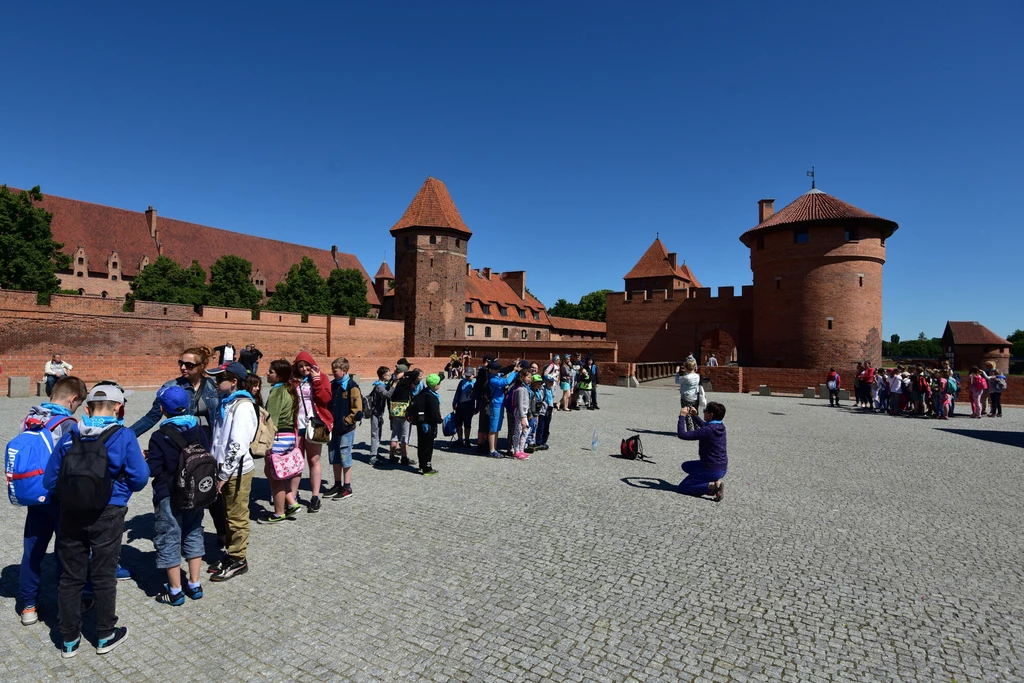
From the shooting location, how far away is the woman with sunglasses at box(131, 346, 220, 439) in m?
4.57

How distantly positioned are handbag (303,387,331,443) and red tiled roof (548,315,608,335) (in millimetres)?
63017

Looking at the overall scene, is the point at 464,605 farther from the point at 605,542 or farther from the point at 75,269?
the point at 75,269

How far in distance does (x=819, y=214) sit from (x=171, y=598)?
116 ft

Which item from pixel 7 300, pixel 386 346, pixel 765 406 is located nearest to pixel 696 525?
pixel 765 406

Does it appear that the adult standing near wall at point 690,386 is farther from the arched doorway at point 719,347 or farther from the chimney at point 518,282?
the chimney at point 518,282

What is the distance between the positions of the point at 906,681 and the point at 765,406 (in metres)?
17.1

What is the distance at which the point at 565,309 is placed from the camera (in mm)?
93062

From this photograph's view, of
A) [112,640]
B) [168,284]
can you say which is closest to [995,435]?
[112,640]

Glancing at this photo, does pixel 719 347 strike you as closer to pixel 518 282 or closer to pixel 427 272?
pixel 427 272

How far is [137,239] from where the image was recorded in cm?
5272

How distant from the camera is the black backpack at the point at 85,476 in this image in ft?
10.2

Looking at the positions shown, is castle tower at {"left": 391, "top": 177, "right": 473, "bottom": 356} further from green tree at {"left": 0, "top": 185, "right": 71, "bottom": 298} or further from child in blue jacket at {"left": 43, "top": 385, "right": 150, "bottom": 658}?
child in blue jacket at {"left": 43, "top": 385, "right": 150, "bottom": 658}

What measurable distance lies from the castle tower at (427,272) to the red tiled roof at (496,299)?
13.8 meters

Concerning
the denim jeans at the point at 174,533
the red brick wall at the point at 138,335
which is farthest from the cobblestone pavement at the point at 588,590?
the red brick wall at the point at 138,335
